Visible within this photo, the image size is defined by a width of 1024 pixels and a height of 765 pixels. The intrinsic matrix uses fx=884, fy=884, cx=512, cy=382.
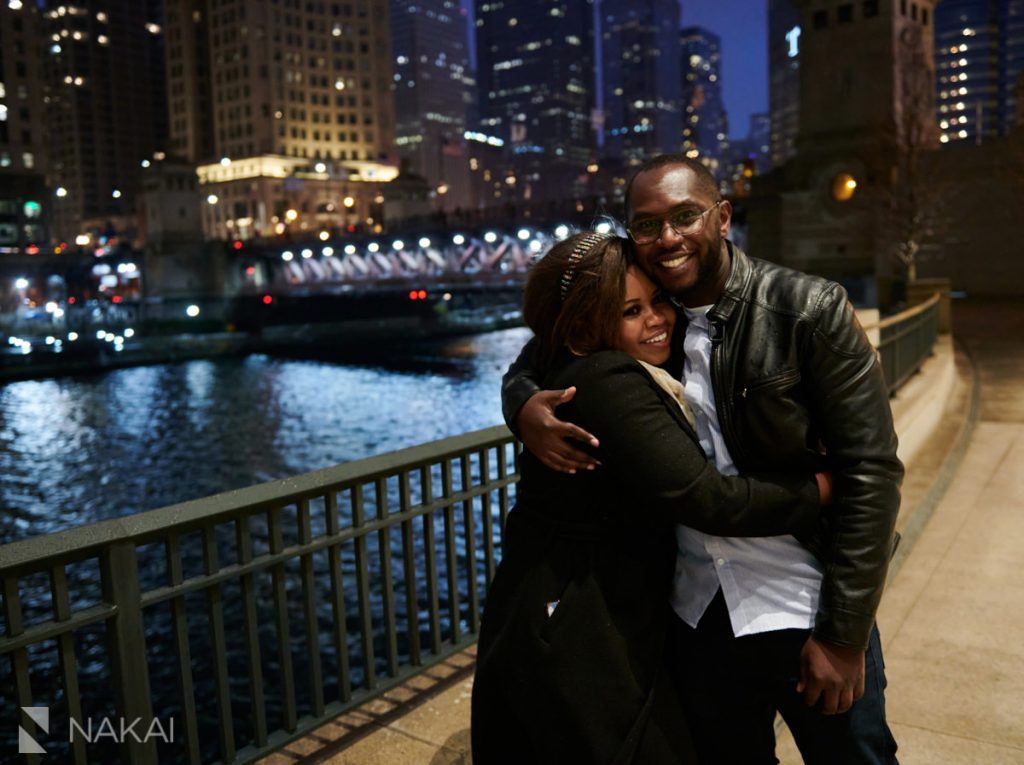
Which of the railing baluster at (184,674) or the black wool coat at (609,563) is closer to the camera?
the black wool coat at (609,563)

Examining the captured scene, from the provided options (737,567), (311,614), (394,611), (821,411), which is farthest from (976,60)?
(737,567)

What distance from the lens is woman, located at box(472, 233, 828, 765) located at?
207 cm

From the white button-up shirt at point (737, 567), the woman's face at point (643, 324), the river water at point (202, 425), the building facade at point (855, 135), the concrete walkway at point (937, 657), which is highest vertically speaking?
the building facade at point (855, 135)

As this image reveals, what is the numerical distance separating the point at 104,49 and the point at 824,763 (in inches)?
8945

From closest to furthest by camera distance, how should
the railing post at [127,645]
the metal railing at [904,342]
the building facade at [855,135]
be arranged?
the railing post at [127,645]
the metal railing at [904,342]
the building facade at [855,135]

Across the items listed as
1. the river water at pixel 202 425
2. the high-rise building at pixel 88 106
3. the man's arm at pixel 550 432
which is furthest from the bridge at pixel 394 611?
the high-rise building at pixel 88 106

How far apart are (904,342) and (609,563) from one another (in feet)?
31.6

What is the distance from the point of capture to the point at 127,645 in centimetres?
319

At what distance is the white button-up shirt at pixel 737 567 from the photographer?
2.24 meters

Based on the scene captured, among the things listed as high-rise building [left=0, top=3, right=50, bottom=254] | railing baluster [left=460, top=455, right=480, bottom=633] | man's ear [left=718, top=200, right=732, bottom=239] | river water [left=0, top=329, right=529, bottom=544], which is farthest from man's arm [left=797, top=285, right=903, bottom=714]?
high-rise building [left=0, top=3, right=50, bottom=254]

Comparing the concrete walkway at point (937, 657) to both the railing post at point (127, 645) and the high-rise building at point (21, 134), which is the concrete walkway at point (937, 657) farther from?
the high-rise building at point (21, 134)

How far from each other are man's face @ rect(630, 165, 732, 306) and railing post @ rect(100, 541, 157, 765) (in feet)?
6.85

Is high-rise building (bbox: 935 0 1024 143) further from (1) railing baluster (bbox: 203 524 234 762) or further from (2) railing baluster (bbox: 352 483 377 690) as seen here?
(1) railing baluster (bbox: 203 524 234 762)

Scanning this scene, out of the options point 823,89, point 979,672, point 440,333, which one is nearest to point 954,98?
point 440,333
